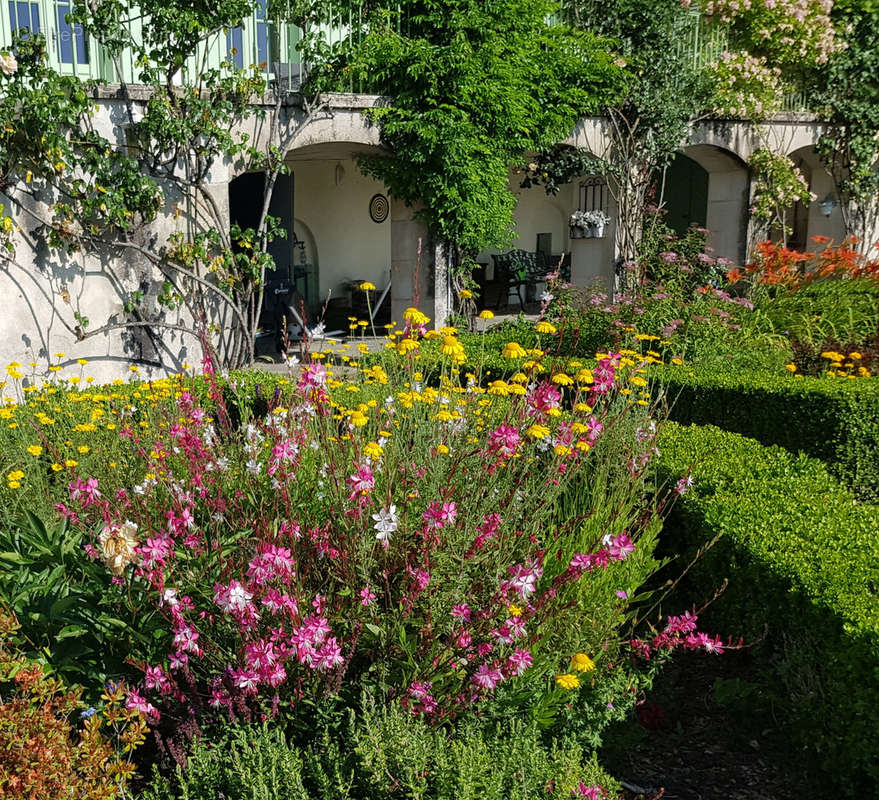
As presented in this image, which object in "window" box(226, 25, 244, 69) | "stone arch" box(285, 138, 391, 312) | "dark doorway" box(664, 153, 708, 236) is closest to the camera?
"window" box(226, 25, 244, 69)

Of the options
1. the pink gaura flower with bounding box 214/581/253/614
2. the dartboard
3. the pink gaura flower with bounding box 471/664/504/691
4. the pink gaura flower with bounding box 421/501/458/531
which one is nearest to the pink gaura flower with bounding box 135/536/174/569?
the pink gaura flower with bounding box 214/581/253/614

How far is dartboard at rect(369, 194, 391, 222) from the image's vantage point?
46.4 ft

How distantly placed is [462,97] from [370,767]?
8.23 m

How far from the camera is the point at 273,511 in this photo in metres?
2.75

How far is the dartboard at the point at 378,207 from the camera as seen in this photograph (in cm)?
1413

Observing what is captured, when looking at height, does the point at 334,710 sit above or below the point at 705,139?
below

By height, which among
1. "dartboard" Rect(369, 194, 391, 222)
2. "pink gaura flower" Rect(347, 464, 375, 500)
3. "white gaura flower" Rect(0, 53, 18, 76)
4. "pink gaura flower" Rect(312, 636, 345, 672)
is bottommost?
"pink gaura flower" Rect(312, 636, 345, 672)

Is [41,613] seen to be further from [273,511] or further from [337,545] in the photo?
[337,545]

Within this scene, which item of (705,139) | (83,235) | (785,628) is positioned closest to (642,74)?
(705,139)

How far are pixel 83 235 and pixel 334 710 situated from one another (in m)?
6.32

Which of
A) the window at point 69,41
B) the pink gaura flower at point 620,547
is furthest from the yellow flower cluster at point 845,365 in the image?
the window at point 69,41

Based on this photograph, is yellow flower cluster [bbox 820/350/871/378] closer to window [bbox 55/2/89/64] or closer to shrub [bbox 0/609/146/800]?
shrub [bbox 0/609/146/800]

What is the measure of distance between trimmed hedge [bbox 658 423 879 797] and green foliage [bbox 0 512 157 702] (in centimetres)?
204

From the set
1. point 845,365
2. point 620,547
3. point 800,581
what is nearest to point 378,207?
point 845,365
